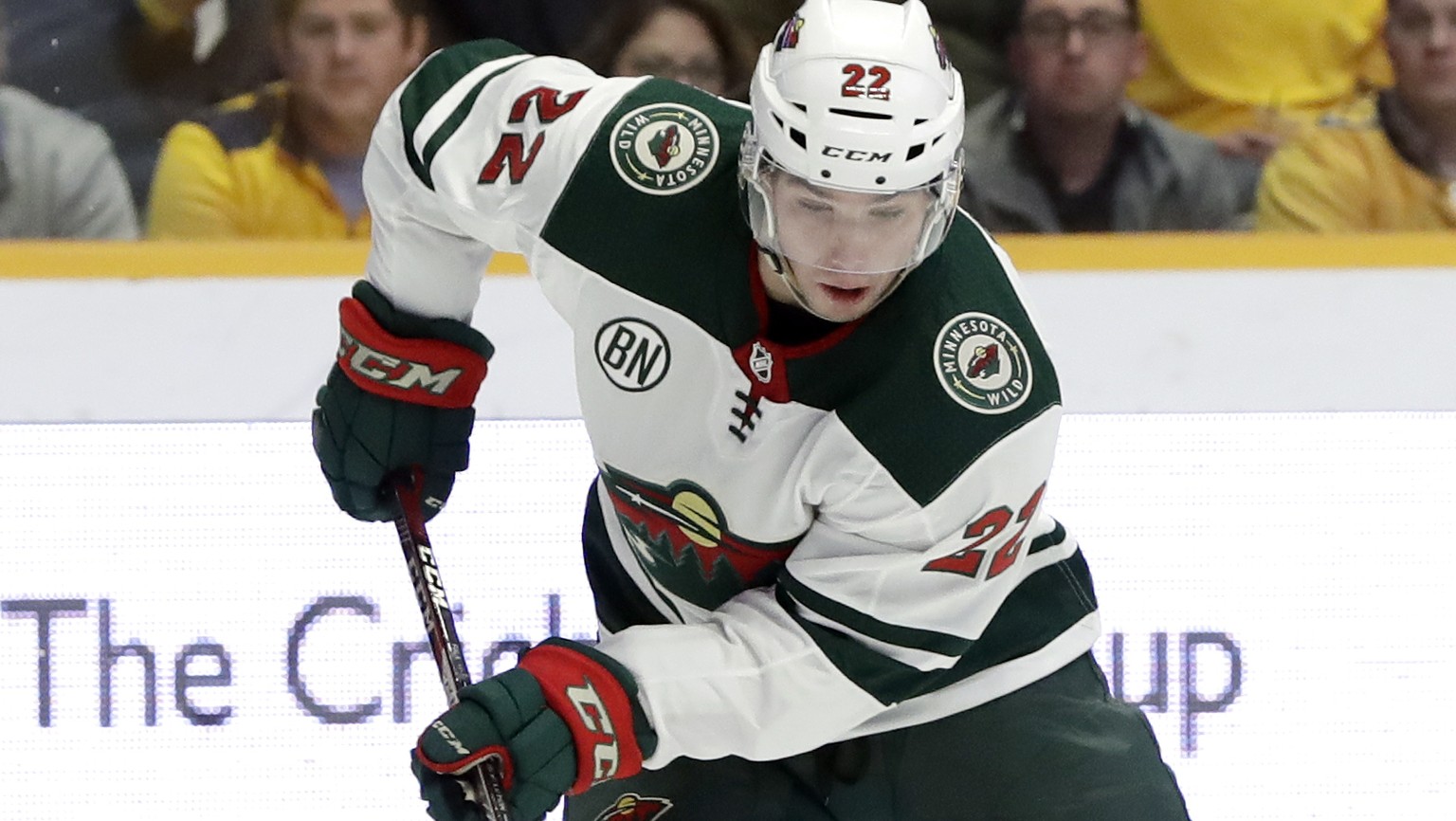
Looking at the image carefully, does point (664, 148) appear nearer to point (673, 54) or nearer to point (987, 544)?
point (987, 544)

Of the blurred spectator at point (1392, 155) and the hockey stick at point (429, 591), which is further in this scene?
the blurred spectator at point (1392, 155)

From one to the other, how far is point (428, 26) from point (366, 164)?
1414mm

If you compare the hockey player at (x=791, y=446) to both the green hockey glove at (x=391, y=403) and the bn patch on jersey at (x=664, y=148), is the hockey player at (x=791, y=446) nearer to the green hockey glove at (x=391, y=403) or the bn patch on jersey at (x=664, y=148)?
the bn patch on jersey at (x=664, y=148)

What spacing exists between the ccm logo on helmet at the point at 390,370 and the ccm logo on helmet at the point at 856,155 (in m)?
0.72

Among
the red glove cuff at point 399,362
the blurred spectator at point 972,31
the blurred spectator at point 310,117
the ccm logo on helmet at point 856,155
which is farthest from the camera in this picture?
the blurred spectator at point 972,31

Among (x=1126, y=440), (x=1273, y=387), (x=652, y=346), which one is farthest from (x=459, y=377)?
(x=1273, y=387)

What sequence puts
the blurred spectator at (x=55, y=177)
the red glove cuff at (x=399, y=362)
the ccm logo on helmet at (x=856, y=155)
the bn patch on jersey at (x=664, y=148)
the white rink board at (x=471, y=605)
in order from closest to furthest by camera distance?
the ccm logo on helmet at (x=856, y=155) → the bn patch on jersey at (x=664, y=148) → the red glove cuff at (x=399, y=362) → the white rink board at (x=471, y=605) → the blurred spectator at (x=55, y=177)

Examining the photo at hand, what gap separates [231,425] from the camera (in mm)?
2701

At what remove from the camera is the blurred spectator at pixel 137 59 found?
343 cm

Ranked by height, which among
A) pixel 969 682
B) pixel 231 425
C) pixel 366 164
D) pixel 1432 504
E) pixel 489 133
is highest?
pixel 489 133

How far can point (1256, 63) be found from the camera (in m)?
3.57

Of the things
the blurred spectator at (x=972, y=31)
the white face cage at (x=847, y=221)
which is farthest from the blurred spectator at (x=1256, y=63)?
the white face cage at (x=847, y=221)

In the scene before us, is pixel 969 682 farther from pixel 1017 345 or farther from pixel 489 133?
pixel 489 133

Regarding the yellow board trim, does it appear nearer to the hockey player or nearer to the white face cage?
the hockey player
